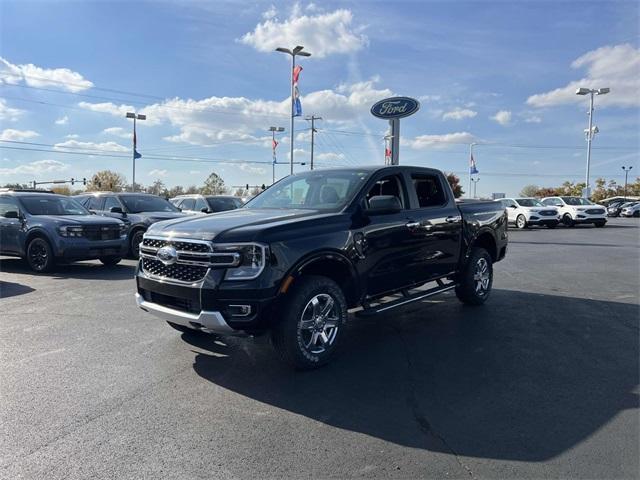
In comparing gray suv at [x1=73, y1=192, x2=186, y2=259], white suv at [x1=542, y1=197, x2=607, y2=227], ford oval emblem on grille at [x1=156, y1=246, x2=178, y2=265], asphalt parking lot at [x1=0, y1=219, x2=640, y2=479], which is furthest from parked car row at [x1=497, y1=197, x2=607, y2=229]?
ford oval emblem on grille at [x1=156, y1=246, x2=178, y2=265]

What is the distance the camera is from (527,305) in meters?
7.44

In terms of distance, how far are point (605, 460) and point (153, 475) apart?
277 centimetres

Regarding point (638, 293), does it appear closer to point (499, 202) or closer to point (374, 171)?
point (499, 202)

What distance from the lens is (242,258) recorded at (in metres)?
4.18

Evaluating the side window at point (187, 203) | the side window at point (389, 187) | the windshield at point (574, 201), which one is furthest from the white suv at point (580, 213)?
the side window at point (389, 187)

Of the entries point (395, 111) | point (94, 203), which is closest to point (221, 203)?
point (94, 203)

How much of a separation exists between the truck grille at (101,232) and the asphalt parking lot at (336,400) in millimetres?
3850

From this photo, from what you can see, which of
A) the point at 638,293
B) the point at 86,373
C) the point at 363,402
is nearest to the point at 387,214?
the point at 363,402

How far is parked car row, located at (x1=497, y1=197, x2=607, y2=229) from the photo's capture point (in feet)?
90.1

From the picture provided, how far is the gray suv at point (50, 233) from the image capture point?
1027cm

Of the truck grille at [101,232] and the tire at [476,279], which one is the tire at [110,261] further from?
the tire at [476,279]

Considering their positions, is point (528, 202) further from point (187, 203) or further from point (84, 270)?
point (84, 270)

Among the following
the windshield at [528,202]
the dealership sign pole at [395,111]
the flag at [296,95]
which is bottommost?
the windshield at [528,202]

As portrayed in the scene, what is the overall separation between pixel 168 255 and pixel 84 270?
24.9ft
